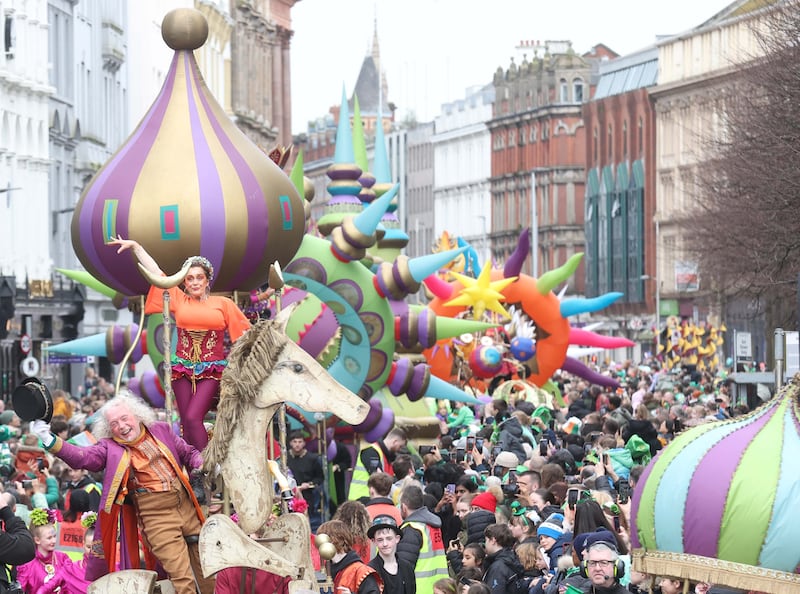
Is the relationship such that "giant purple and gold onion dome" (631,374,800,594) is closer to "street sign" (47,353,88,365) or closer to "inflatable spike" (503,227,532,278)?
"inflatable spike" (503,227,532,278)

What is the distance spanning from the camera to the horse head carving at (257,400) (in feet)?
34.4

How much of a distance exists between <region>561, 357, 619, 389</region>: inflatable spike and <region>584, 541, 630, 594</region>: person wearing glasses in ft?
92.6

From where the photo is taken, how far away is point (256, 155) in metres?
15.5

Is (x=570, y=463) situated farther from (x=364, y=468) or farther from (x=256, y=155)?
(x=256, y=155)

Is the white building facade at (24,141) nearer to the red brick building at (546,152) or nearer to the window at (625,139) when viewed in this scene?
the window at (625,139)

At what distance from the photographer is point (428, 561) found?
13461 millimetres

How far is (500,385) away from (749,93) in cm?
992

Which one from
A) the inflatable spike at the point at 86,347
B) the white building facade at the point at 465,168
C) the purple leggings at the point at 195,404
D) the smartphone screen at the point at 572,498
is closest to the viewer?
the purple leggings at the point at 195,404

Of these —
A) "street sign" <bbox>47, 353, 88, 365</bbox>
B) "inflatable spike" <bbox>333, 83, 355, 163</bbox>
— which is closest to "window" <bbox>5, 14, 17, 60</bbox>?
"street sign" <bbox>47, 353, 88, 365</bbox>

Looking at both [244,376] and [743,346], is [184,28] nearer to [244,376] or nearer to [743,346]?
[244,376]

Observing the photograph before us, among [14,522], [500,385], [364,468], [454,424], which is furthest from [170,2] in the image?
[14,522]

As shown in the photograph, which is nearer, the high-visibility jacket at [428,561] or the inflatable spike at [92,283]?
the high-visibility jacket at [428,561]

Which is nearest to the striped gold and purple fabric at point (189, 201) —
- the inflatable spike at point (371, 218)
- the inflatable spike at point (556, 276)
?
the inflatable spike at point (371, 218)

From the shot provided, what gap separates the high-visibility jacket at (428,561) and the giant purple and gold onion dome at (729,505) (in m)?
3.60
